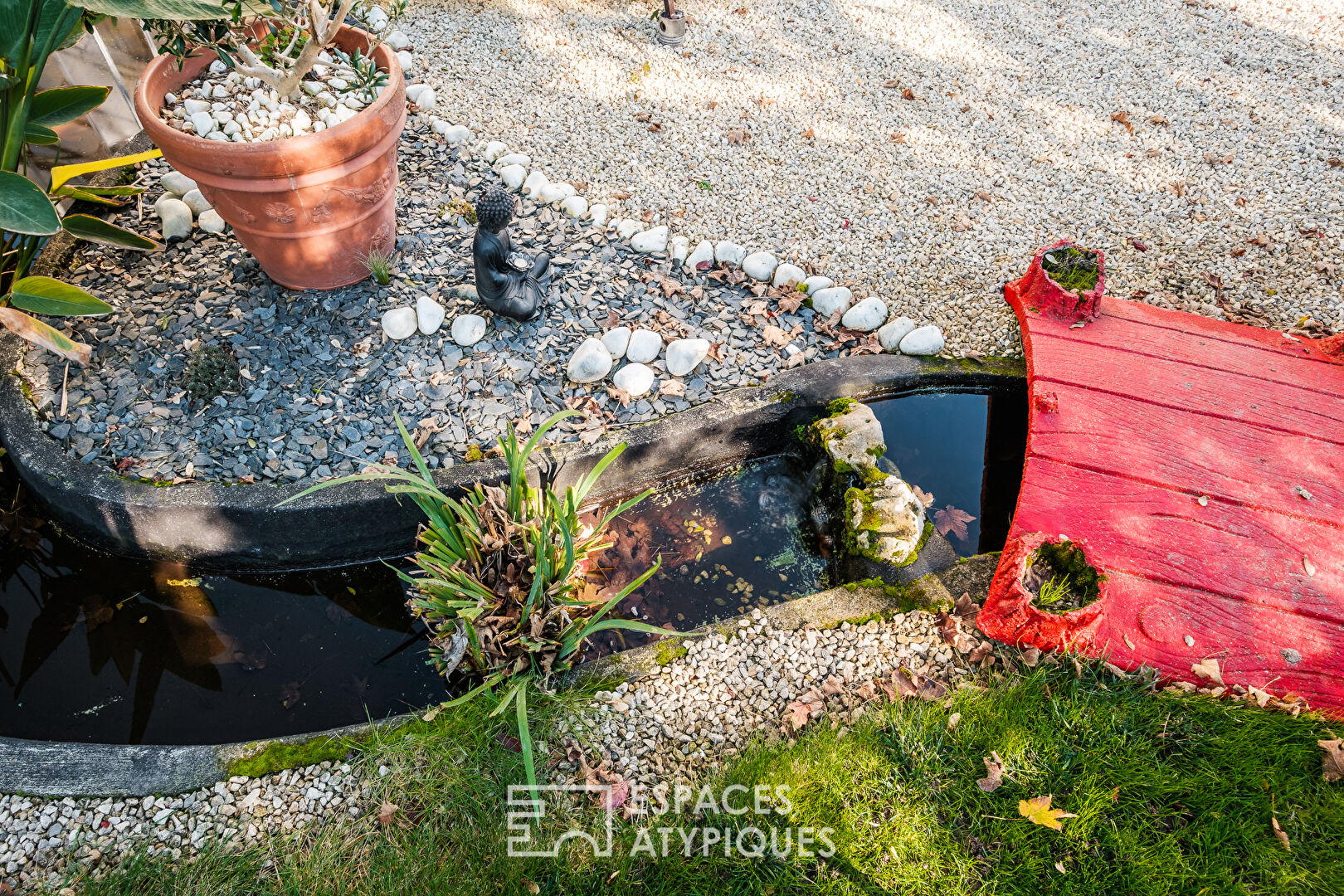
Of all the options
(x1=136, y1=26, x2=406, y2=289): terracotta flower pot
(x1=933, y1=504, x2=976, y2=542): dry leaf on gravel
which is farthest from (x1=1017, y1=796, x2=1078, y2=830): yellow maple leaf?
(x1=136, y1=26, x2=406, y2=289): terracotta flower pot

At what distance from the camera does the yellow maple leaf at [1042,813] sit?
2.03m

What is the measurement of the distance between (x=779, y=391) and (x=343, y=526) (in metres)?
1.94

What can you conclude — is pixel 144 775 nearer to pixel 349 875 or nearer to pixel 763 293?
pixel 349 875

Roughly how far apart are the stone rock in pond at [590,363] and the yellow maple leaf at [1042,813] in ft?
7.43

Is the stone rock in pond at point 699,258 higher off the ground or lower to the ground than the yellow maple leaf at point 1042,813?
higher

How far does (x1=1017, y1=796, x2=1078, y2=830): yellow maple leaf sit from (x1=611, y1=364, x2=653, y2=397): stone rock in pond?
210 centimetres

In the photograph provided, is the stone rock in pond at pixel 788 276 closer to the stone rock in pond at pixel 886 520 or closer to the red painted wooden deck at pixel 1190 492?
the red painted wooden deck at pixel 1190 492

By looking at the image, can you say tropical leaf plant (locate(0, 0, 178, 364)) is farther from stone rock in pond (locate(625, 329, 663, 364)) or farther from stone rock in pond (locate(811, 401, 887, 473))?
stone rock in pond (locate(811, 401, 887, 473))

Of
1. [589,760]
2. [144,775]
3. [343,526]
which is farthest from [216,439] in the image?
[589,760]

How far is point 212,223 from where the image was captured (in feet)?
12.5

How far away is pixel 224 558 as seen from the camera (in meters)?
2.96

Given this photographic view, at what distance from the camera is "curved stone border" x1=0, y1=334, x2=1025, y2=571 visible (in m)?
2.82

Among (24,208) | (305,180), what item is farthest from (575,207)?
(24,208)

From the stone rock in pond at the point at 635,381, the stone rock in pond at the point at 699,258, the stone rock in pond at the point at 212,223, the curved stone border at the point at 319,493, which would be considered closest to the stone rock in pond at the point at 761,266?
the stone rock in pond at the point at 699,258
